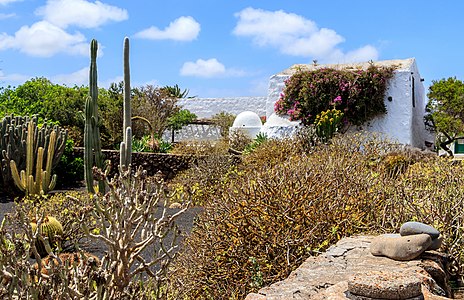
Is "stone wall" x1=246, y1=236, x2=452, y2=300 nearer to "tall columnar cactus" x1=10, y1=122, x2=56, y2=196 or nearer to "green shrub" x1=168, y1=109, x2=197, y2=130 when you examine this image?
"tall columnar cactus" x1=10, y1=122, x2=56, y2=196

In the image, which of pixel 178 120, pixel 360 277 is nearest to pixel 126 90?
pixel 360 277

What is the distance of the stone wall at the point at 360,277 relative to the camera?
3139 mm

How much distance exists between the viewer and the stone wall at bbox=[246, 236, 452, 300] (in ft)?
10.3

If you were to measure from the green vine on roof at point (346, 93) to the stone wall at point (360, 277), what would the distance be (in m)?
15.6

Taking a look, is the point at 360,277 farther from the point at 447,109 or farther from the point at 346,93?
the point at 447,109

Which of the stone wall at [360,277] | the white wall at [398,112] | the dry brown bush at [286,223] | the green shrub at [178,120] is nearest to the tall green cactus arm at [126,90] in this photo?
the dry brown bush at [286,223]

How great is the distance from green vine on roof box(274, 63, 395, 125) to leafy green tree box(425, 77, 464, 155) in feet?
14.2

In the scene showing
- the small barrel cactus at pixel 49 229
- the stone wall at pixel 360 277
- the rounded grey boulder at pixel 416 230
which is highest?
the rounded grey boulder at pixel 416 230

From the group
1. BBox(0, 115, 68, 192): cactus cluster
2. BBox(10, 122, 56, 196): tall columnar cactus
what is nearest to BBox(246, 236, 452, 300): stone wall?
BBox(10, 122, 56, 196): tall columnar cactus

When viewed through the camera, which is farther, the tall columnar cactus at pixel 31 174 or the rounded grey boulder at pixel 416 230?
the tall columnar cactus at pixel 31 174

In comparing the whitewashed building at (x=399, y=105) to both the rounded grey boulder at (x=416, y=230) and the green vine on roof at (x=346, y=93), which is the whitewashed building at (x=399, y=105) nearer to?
the green vine on roof at (x=346, y=93)

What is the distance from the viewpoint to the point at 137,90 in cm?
2791

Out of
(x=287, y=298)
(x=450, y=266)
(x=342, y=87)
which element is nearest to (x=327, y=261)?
(x=287, y=298)

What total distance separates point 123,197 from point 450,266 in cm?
292
